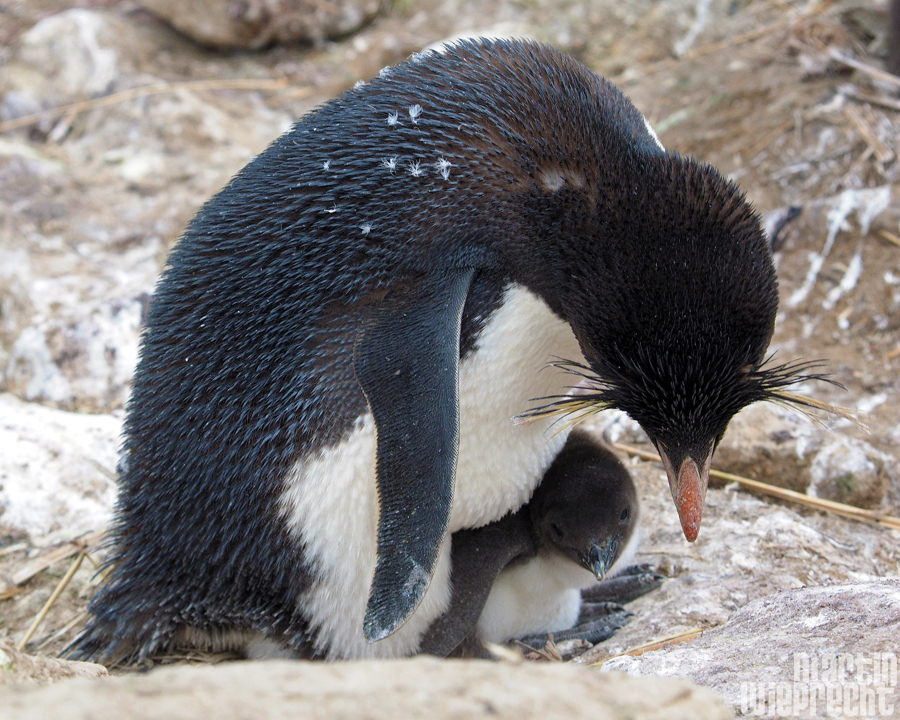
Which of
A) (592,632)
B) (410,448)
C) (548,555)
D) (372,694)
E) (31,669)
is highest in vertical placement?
(372,694)

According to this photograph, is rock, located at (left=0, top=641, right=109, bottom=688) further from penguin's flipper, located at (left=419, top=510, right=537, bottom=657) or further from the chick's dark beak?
the chick's dark beak

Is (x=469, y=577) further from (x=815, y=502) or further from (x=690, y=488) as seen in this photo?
(x=815, y=502)

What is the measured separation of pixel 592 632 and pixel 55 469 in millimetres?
1951

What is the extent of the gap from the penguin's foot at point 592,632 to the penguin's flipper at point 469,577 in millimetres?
225

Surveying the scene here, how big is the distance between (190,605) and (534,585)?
98cm

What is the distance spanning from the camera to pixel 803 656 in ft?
4.99

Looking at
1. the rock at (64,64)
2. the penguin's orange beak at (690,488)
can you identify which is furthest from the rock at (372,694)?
the rock at (64,64)

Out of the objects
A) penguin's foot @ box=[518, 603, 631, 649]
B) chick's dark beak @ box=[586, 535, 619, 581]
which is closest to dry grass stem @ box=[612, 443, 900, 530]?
penguin's foot @ box=[518, 603, 631, 649]

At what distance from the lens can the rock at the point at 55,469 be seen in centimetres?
294

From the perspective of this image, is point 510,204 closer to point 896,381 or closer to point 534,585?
point 534,585

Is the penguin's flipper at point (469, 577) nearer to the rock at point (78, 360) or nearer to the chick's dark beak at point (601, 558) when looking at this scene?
the chick's dark beak at point (601, 558)

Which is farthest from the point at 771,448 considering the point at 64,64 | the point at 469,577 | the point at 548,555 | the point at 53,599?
the point at 64,64

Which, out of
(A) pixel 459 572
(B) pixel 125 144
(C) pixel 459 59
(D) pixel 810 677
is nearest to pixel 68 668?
(A) pixel 459 572

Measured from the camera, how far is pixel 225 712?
862mm
